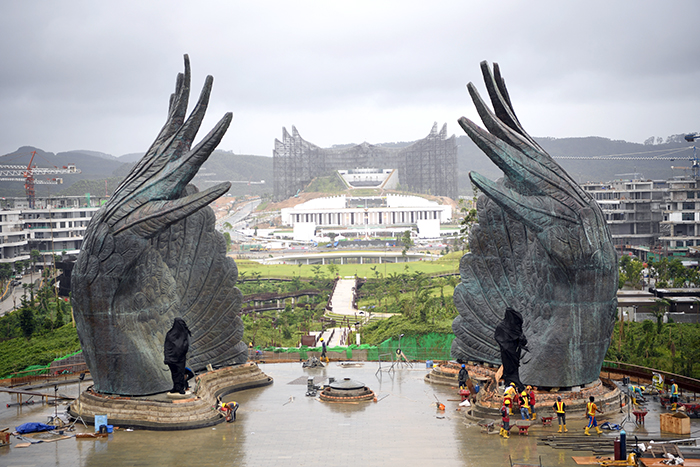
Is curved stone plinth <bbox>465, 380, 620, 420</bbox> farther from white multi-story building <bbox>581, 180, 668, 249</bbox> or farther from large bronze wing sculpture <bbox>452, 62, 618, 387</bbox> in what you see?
white multi-story building <bbox>581, 180, 668, 249</bbox>

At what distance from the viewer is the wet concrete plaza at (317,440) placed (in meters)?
16.8

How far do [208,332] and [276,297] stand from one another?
25.9 meters

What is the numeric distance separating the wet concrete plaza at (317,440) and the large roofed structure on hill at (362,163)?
125678 mm

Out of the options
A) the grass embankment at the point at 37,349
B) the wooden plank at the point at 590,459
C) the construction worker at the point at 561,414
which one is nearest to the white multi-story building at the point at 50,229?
the grass embankment at the point at 37,349

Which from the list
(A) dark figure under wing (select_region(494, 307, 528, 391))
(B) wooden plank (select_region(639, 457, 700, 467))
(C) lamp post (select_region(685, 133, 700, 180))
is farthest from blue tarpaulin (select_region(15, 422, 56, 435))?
(C) lamp post (select_region(685, 133, 700, 180))

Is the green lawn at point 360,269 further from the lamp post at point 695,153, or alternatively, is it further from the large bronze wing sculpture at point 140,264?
the large bronze wing sculpture at point 140,264

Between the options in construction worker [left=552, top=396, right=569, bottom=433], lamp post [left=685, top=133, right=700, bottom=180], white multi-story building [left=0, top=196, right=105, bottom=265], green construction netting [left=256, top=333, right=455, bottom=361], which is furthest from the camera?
white multi-story building [left=0, top=196, right=105, bottom=265]

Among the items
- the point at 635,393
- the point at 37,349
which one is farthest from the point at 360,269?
the point at 635,393

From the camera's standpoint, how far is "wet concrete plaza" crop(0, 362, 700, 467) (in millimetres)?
16750

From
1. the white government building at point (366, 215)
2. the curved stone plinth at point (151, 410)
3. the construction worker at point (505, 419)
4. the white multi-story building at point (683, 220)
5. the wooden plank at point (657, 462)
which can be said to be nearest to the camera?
the wooden plank at point (657, 462)

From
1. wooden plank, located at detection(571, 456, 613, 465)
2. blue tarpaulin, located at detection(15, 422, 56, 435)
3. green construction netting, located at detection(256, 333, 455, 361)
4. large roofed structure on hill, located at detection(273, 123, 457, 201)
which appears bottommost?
green construction netting, located at detection(256, 333, 455, 361)

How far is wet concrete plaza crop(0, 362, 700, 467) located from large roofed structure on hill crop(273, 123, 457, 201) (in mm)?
125678

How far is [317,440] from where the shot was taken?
18.4 m

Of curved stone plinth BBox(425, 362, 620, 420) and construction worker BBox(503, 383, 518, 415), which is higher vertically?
construction worker BBox(503, 383, 518, 415)
